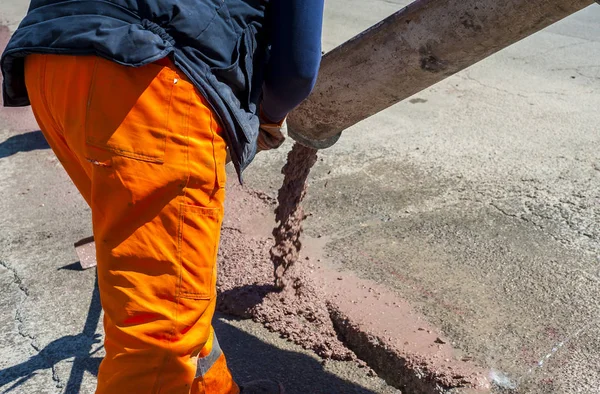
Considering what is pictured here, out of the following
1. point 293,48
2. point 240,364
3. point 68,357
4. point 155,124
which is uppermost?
point 293,48

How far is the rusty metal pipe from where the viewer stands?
198cm

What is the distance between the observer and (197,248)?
1692 mm

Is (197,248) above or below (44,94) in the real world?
below

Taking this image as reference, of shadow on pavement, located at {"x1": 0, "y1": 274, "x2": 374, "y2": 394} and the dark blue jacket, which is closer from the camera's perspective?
the dark blue jacket

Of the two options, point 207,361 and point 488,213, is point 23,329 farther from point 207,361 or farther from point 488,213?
point 488,213

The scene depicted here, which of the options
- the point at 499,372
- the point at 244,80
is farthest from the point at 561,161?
the point at 244,80

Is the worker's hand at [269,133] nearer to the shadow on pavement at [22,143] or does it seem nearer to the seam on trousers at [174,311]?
the seam on trousers at [174,311]

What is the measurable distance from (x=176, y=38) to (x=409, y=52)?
87 centimetres

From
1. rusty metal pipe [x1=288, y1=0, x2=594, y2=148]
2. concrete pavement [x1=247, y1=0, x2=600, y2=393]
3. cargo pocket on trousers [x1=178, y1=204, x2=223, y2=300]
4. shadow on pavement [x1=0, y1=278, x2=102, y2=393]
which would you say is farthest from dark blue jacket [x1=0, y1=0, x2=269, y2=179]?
concrete pavement [x1=247, y1=0, x2=600, y2=393]

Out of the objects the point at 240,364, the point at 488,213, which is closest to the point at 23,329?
the point at 240,364

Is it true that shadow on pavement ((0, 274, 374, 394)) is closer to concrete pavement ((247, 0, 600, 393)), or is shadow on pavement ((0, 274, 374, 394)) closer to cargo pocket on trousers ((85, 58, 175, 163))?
concrete pavement ((247, 0, 600, 393))

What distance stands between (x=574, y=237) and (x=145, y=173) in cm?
260

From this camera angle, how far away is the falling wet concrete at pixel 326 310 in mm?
2725

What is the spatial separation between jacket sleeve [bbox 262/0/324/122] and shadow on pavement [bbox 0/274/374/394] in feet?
4.19
